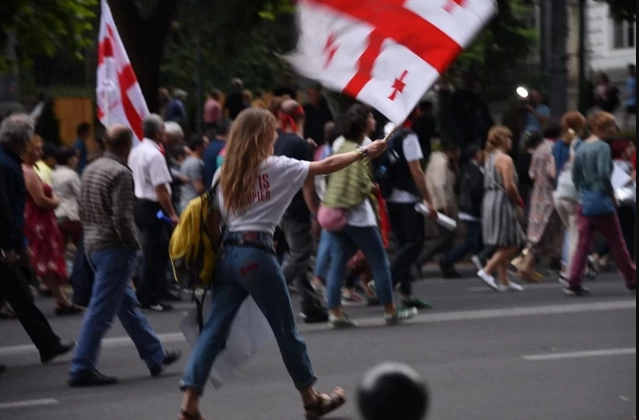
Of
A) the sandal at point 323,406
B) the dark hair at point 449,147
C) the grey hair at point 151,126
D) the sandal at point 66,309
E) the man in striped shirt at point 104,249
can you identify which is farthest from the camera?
the dark hair at point 449,147

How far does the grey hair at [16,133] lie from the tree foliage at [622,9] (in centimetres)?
1377

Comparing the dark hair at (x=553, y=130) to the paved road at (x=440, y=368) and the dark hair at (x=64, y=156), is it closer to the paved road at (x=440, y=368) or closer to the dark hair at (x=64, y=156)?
the paved road at (x=440, y=368)

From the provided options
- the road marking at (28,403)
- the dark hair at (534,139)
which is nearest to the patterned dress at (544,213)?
the dark hair at (534,139)

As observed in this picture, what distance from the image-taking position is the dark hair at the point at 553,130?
52.1ft

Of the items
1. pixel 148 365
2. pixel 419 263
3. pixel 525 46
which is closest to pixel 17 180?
pixel 148 365

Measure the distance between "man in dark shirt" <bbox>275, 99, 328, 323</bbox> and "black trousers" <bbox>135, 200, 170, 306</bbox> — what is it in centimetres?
162

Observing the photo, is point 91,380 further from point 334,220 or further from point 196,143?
point 196,143

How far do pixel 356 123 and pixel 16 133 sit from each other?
2599 millimetres

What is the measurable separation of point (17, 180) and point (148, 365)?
1973 mm

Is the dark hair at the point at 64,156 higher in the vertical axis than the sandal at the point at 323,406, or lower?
lower

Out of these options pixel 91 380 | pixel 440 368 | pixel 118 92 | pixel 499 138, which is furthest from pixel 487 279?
pixel 91 380

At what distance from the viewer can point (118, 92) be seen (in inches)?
487

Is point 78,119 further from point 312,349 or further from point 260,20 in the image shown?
point 312,349

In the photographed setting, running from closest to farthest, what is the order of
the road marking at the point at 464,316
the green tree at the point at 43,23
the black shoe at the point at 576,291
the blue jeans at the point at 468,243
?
the road marking at the point at 464,316 < the black shoe at the point at 576,291 < the blue jeans at the point at 468,243 < the green tree at the point at 43,23
